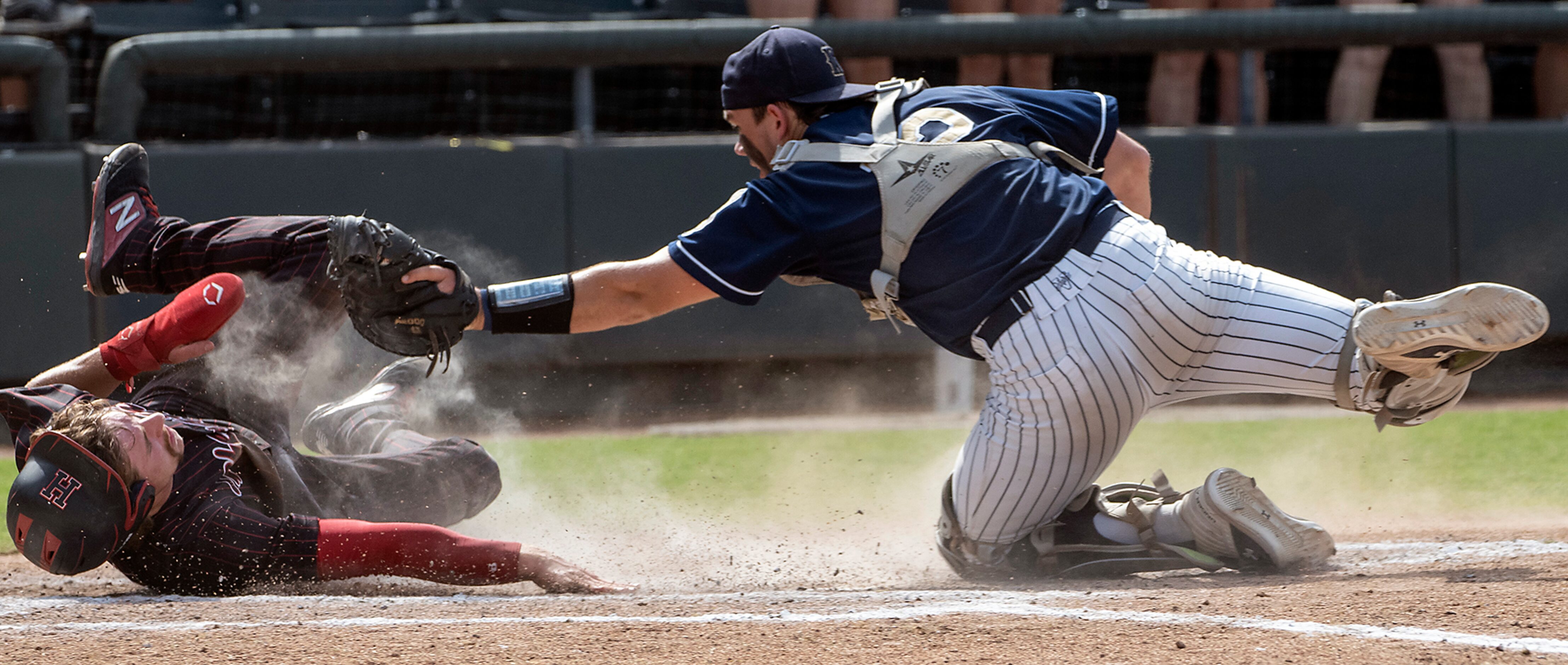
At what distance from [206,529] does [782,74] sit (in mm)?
1583

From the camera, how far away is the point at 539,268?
5.96 m

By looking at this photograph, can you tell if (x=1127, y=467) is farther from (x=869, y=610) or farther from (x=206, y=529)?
(x=206, y=529)

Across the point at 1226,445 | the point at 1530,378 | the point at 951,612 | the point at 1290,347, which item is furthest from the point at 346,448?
the point at 1530,378

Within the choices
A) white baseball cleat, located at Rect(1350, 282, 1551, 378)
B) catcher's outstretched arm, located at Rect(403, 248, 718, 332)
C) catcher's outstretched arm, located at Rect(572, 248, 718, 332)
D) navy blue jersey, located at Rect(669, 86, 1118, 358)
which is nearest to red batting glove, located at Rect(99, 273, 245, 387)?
catcher's outstretched arm, located at Rect(403, 248, 718, 332)

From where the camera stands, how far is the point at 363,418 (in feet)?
12.2

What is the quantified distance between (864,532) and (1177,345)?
1.22 m

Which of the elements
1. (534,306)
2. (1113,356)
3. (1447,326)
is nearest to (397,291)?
(534,306)

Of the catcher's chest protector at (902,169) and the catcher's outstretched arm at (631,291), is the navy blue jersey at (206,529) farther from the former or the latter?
the catcher's chest protector at (902,169)

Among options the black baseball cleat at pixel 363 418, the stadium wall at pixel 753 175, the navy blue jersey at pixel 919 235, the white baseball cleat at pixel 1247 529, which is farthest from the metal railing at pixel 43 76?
the white baseball cleat at pixel 1247 529

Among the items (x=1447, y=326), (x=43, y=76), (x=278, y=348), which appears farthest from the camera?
(x=43, y=76)

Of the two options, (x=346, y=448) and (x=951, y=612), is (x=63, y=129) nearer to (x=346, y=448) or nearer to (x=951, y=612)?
(x=346, y=448)

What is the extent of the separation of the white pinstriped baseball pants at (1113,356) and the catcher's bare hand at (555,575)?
84 cm

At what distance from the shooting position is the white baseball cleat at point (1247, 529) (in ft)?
9.46

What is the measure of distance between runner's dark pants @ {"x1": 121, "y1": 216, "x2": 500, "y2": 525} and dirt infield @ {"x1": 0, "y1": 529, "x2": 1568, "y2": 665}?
0.36 metres
